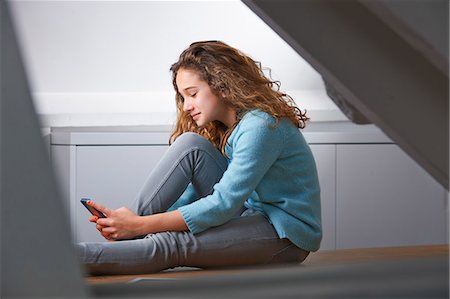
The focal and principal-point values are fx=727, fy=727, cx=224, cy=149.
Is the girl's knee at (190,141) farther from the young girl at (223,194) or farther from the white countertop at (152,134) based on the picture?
the white countertop at (152,134)

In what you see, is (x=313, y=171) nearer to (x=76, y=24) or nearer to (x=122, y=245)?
(x=122, y=245)

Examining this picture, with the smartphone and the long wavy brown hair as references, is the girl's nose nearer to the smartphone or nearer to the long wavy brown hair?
the long wavy brown hair

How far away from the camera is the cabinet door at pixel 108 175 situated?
223cm

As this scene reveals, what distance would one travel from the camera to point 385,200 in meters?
2.50

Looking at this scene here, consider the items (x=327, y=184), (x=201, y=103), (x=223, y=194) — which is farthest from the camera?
(x=327, y=184)

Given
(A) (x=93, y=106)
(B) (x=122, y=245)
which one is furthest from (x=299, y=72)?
(B) (x=122, y=245)

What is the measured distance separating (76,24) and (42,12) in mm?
114

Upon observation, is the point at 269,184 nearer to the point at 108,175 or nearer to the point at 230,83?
the point at 230,83

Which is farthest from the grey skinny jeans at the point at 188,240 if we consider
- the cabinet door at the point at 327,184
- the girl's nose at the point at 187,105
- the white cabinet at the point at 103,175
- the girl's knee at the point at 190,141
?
the cabinet door at the point at 327,184

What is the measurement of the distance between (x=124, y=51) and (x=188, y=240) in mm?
1226

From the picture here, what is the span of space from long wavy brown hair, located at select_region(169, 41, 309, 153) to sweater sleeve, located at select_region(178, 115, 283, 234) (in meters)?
0.09

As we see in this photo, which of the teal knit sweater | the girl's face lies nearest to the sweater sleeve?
the teal knit sweater

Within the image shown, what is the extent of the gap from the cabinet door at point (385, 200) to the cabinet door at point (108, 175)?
64cm

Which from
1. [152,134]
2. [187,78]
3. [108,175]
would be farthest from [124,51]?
[187,78]
